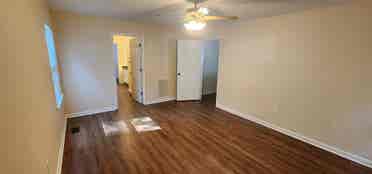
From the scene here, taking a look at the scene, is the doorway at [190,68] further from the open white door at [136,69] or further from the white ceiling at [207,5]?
the white ceiling at [207,5]

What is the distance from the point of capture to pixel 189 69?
557cm

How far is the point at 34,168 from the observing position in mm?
1245

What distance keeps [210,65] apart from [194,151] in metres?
4.03

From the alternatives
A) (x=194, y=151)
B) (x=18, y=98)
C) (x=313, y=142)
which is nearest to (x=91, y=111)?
(x=194, y=151)

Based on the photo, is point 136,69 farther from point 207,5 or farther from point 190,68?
point 207,5

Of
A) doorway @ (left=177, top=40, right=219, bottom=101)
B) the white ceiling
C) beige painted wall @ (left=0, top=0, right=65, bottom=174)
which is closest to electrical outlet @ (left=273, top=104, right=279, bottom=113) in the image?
the white ceiling

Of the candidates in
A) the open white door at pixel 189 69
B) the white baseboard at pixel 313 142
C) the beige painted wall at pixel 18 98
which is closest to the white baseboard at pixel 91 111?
the open white door at pixel 189 69

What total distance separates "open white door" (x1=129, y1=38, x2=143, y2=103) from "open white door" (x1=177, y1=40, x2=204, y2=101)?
1140 millimetres

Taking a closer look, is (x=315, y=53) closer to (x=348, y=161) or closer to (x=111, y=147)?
(x=348, y=161)

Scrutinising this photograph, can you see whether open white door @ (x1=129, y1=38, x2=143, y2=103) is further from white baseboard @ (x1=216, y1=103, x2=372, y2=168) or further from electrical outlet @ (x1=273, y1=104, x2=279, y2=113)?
electrical outlet @ (x1=273, y1=104, x2=279, y2=113)

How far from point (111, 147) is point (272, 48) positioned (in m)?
3.53

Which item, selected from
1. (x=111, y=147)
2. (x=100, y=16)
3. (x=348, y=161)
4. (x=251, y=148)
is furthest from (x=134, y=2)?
(x=348, y=161)

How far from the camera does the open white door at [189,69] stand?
539 cm

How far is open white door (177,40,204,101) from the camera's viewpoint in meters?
5.39
